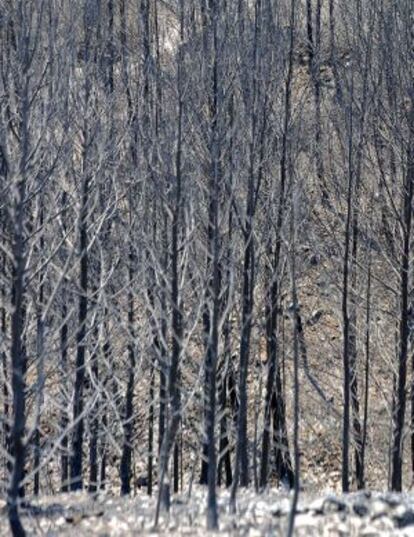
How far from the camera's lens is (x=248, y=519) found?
1010 centimetres

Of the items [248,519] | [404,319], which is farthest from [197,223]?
[248,519]

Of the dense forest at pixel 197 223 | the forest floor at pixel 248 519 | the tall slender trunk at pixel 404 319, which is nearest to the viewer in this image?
the forest floor at pixel 248 519

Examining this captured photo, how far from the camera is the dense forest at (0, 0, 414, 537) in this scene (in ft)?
38.9

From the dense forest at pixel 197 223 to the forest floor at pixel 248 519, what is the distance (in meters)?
0.39

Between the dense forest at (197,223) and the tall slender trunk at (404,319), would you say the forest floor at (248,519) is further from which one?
the tall slender trunk at (404,319)

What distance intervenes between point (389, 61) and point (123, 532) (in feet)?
33.7

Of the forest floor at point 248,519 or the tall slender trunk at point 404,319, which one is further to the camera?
the tall slender trunk at point 404,319

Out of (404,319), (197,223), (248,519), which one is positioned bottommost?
(248,519)

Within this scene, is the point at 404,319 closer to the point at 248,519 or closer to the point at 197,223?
the point at 197,223

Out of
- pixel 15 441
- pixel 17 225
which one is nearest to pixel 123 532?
pixel 15 441

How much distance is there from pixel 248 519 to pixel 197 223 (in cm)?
511

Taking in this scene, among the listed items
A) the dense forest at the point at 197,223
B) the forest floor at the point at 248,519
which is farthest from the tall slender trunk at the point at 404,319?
the forest floor at the point at 248,519

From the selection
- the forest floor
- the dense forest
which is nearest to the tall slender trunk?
the dense forest

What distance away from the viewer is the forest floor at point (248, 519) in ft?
30.4
